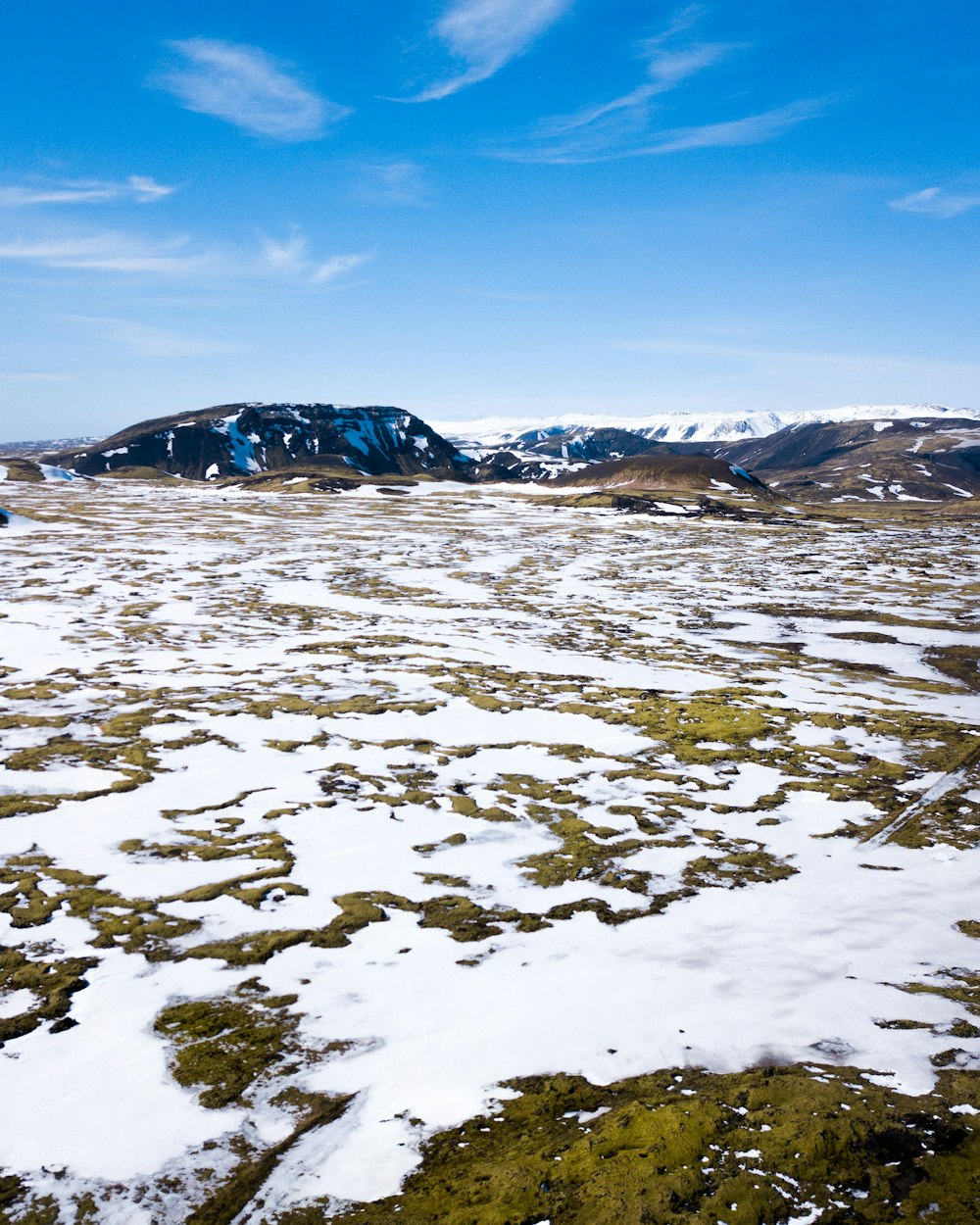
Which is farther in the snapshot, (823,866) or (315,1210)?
(823,866)

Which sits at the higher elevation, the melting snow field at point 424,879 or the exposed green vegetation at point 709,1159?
the exposed green vegetation at point 709,1159

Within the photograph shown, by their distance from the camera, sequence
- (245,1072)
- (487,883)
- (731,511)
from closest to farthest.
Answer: (245,1072) → (487,883) → (731,511)

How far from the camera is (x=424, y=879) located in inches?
597

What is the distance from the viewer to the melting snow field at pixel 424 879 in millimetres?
9195

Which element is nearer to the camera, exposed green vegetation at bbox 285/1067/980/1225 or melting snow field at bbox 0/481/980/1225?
exposed green vegetation at bbox 285/1067/980/1225

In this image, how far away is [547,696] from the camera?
92.4ft

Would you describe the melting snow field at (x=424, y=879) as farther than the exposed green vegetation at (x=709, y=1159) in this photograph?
Yes

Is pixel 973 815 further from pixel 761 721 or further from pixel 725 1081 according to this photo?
pixel 725 1081

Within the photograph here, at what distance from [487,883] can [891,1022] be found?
7.43 meters

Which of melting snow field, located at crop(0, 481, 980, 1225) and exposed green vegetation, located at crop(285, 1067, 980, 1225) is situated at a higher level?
exposed green vegetation, located at crop(285, 1067, 980, 1225)

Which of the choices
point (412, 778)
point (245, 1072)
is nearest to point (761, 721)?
point (412, 778)

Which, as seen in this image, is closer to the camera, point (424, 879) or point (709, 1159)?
point (709, 1159)

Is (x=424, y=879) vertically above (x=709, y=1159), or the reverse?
(x=709, y=1159)

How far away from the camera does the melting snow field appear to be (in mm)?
9195
